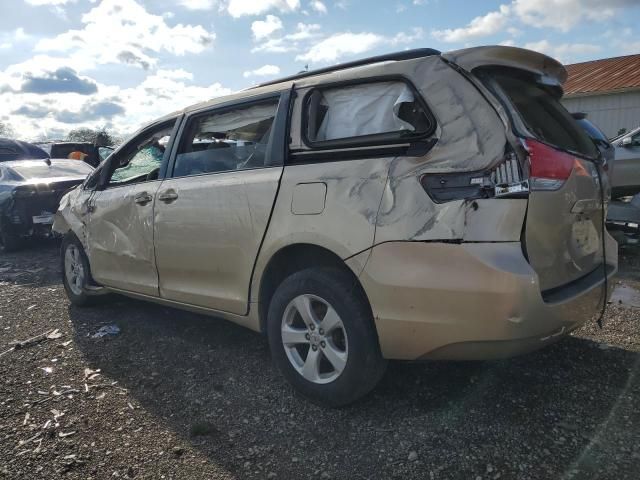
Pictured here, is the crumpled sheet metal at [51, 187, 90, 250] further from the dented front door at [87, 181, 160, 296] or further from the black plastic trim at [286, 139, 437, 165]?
the black plastic trim at [286, 139, 437, 165]

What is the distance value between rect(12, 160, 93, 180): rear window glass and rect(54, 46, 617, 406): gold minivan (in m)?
6.36

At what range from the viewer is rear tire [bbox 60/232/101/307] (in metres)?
4.97

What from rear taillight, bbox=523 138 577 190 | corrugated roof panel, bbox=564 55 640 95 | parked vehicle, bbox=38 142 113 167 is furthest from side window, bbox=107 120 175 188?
corrugated roof panel, bbox=564 55 640 95

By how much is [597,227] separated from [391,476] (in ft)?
5.97

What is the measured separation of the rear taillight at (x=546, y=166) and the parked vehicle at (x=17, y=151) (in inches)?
469

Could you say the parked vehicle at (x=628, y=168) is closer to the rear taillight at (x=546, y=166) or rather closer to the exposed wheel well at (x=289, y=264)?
the rear taillight at (x=546, y=166)

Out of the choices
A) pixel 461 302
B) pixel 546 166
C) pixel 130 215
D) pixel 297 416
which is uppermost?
pixel 546 166

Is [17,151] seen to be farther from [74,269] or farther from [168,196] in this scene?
[168,196]

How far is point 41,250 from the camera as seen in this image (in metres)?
9.04

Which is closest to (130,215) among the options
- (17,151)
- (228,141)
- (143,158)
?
(143,158)

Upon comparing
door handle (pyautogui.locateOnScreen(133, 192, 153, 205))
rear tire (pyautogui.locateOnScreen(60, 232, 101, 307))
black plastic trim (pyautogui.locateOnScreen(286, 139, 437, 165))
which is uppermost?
black plastic trim (pyautogui.locateOnScreen(286, 139, 437, 165))

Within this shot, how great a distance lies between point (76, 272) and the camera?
5.20m

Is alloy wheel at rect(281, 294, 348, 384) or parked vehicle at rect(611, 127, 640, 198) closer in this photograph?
alloy wheel at rect(281, 294, 348, 384)

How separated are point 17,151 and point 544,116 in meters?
12.2
